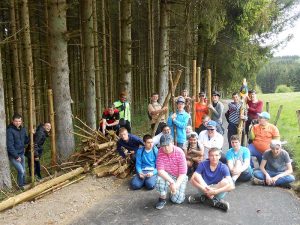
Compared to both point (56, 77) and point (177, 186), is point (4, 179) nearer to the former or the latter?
point (56, 77)

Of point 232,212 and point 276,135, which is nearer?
point 232,212

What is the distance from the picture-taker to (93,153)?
8.53m

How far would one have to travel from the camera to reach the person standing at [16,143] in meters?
7.22

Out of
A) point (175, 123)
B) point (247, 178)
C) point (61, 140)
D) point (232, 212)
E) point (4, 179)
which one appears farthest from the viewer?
point (61, 140)

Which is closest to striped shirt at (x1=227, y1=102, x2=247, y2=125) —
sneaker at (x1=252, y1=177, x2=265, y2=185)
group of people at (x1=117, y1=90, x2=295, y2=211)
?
group of people at (x1=117, y1=90, x2=295, y2=211)

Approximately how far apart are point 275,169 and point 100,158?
4081 mm

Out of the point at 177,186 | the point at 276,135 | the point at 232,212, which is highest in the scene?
the point at 276,135

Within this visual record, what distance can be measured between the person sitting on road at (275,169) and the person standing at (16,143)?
5.18m

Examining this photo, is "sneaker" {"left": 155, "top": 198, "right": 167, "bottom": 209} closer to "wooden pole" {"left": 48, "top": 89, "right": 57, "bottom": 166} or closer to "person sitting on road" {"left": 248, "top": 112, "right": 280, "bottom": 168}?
"person sitting on road" {"left": 248, "top": 112, "right": 280, "bottom": 168}

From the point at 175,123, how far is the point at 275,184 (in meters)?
2.62

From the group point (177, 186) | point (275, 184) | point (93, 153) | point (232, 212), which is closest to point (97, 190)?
point (93, 153)

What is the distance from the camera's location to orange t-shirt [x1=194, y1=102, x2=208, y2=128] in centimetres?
929

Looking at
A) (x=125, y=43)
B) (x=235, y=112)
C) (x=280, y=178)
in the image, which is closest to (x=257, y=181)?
(x=280, y=178)

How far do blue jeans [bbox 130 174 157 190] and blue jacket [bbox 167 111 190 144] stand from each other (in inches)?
56.3
